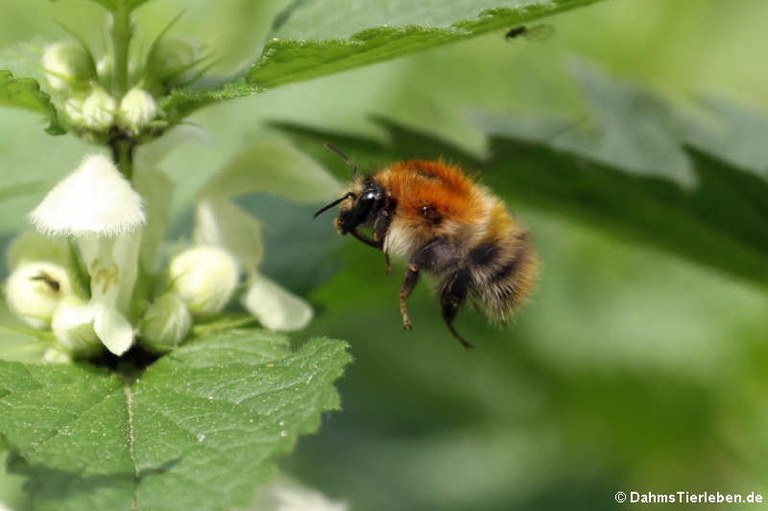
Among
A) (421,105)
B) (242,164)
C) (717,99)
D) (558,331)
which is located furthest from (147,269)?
(558,331)

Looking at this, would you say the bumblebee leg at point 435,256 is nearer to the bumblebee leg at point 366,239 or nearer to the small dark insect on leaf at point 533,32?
the bumblebee leg at point 366,239

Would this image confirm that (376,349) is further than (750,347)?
Yes

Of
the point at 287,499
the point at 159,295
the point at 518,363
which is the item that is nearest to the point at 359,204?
the point at 159,295

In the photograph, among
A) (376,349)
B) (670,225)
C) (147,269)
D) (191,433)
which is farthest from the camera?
(376,349)

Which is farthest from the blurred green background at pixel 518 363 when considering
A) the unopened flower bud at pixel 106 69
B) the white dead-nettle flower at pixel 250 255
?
the unopened flower bud at pixel 106 69

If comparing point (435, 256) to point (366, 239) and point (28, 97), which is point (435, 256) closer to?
point (366, 239)

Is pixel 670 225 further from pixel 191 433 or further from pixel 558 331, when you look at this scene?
pixel 558 331

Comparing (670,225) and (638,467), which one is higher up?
(670,225)

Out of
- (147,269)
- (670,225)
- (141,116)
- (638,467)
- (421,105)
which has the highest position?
(141,116)
